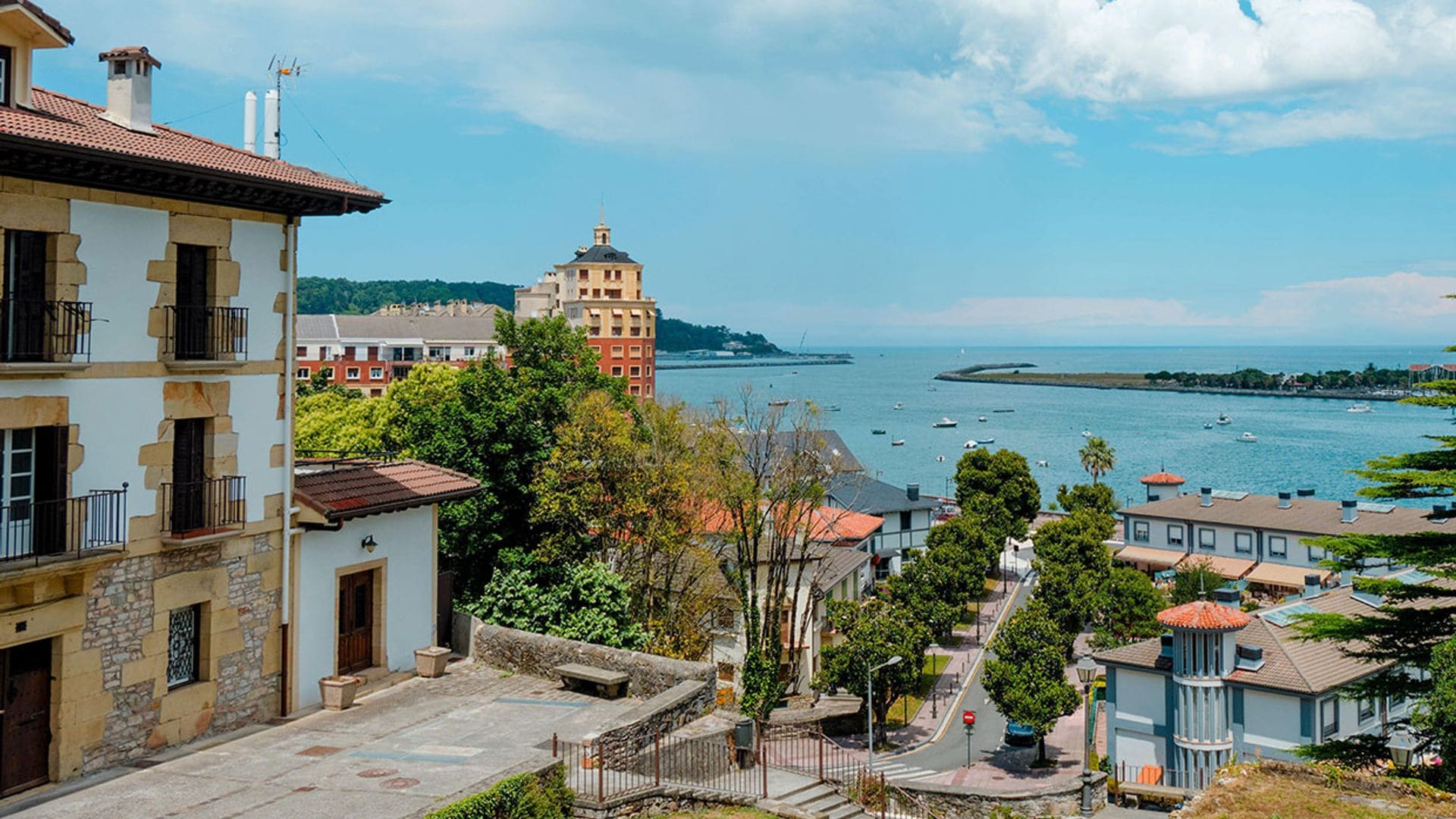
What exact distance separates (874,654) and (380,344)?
119 meters

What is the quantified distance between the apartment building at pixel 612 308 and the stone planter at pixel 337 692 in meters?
121

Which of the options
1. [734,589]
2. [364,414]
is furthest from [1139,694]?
[364,414]

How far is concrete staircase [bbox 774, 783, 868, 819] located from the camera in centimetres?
1872

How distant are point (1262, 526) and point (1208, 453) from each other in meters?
103

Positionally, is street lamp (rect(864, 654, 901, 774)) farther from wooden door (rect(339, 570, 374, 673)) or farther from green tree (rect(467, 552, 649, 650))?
wooden door (rect(339, 570, 374, 673))

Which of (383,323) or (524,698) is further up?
(383,323)

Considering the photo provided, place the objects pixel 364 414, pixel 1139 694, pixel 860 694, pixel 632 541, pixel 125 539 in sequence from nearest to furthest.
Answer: pixel 125 539 → pixel 632 541 → pixel 1139 694 → pixel 860 694 → pixel 364 414

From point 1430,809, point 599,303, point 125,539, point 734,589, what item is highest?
point 599,303

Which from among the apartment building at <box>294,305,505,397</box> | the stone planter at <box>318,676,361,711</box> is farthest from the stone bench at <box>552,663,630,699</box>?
the apartment building at <box>294,305,505,397</box>

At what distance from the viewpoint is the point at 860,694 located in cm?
3881

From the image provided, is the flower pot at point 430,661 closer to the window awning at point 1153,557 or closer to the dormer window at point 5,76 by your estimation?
the dormer window at point 5,76

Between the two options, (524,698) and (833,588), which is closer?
(524,698)

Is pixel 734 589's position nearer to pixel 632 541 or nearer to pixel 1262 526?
pixel 632 541

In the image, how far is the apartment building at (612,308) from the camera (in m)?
148
